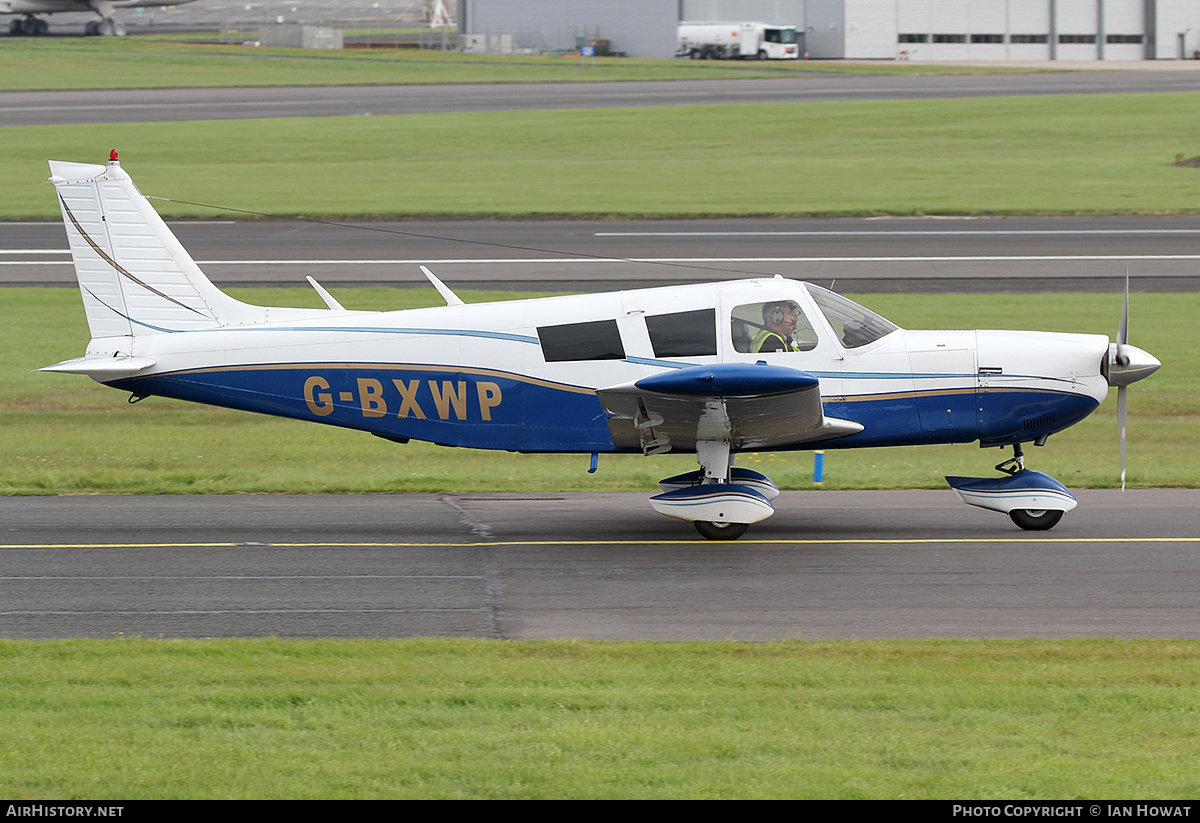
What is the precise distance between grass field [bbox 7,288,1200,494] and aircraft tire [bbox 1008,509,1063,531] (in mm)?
A: 2357

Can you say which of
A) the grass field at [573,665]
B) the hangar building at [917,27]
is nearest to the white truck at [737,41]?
the hangar building at [917,27]

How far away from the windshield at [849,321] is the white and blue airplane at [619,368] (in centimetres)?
2

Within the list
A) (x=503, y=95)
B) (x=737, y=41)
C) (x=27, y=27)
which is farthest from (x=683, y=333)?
(x=27, y=27)

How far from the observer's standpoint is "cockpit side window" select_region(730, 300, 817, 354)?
12203mm

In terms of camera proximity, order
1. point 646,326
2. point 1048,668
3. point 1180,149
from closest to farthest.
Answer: point 1048,668, point 646,326, point 1180,149

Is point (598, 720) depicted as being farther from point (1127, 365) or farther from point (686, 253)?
point (686, 253)

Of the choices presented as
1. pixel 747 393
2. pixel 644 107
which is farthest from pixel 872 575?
pixel 644 107

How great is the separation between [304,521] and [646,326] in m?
4.24

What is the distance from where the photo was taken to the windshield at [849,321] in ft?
40.5

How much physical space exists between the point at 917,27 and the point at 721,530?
7921cm

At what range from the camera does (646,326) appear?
486 inches

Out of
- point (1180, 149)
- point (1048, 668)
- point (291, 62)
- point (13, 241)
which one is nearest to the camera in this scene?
point (1048, 668)

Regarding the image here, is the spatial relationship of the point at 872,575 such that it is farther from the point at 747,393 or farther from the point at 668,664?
the point at 668,664

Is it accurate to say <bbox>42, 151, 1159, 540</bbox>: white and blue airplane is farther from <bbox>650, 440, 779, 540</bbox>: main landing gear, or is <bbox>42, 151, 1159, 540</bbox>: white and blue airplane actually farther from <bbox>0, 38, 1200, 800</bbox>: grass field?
<bbox>0, 38, 1200, 800</bbox>: grass field
